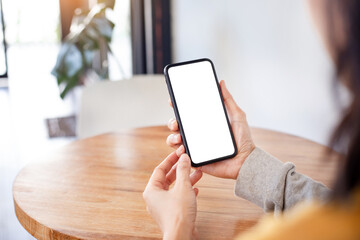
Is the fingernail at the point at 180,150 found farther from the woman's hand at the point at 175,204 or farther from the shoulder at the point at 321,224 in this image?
the shoulder at the point at 321,224

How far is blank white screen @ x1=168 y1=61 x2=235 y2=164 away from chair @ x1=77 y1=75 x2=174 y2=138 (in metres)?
0.76

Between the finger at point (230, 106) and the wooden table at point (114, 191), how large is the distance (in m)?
0.15

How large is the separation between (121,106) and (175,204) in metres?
1.09

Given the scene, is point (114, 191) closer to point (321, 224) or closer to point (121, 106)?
point (321, 224)

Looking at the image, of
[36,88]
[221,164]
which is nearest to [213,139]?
[221,164]

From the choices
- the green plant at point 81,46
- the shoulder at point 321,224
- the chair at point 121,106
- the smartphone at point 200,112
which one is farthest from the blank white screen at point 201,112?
the green plant at point 81,46

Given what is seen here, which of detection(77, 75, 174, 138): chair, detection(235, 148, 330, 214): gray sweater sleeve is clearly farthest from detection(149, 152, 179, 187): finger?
detection(77, 75, 174, 138): chair

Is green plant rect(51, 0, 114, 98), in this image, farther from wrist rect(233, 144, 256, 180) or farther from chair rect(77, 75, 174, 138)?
wrist rect(233, 144, 256, 180)

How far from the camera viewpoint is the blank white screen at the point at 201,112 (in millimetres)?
923

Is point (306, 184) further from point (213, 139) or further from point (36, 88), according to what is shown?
point (36, 88)

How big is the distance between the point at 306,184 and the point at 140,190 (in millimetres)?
345

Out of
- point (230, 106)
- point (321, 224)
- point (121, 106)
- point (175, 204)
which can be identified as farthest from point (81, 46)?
point (321, 224)

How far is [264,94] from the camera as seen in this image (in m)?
2.06

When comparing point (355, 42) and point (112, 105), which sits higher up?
point (355, 42)
